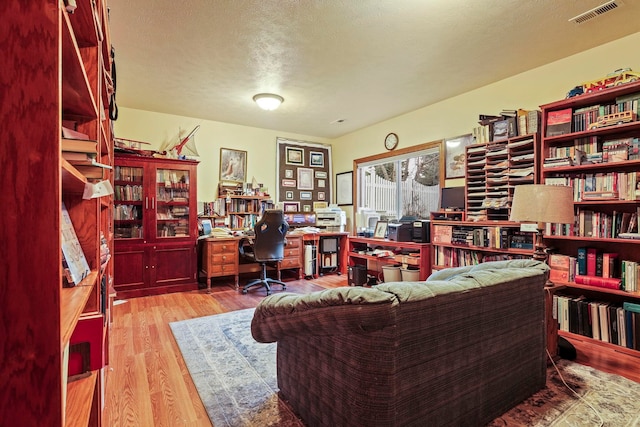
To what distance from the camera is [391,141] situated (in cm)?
500

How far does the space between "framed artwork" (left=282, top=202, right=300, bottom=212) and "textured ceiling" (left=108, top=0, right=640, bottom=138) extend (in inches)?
80.3

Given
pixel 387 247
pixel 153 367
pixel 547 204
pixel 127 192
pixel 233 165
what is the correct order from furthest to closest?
pixel 233 165 < pixel 387 247 < pixel 127 192 < pixel 153 367 < pixel 547 204

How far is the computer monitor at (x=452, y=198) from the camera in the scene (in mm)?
3825

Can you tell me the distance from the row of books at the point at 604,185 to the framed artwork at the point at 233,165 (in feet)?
13.8

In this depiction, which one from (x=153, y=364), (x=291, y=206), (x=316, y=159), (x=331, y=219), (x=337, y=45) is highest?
(x=337, y=45)

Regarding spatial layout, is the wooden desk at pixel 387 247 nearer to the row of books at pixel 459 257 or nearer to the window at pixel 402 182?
the row of books at pixel 459 257

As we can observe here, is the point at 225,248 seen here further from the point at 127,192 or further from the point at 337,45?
the point at 337,45

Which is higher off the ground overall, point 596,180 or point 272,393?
point 596,180

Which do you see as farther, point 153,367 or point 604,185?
point 604,185

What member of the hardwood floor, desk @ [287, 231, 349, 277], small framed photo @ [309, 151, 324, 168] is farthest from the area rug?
small framed photo @ [309, 151, 324, 168]

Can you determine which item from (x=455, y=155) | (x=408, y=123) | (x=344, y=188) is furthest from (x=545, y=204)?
(x=344, y=188)

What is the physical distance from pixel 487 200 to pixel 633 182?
1126 mm

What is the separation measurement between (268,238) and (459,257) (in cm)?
240

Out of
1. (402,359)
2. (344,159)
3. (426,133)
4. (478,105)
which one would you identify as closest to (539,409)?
(402,359)
